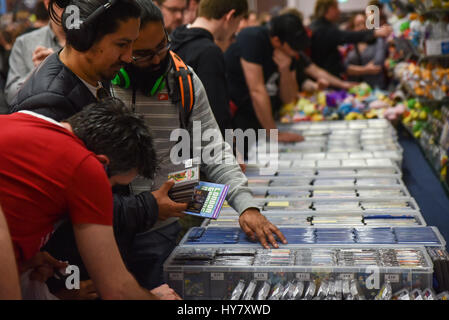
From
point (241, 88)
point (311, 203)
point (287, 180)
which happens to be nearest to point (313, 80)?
point (241, 88)

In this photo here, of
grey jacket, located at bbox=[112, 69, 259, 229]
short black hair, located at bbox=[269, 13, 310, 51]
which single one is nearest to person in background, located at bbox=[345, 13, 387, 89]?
short black hair, located at bbox=[269, 13, 310, 51]

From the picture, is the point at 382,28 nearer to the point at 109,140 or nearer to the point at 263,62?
the point at 263,62

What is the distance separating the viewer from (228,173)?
97.2 inches

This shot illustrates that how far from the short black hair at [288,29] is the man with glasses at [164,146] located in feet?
8.64

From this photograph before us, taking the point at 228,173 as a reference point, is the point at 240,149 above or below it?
below

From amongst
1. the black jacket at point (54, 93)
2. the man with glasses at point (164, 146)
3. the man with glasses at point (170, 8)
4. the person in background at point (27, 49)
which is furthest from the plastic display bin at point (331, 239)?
the man with glasses at point (170, 8)

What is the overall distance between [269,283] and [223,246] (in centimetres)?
34

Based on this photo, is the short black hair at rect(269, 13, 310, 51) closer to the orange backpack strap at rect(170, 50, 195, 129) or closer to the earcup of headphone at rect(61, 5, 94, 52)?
the orange backpack strap at rect(170, 50, 195, 129)

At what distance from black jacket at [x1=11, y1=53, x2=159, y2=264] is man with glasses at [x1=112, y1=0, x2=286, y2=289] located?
0.25 metres

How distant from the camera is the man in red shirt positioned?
55.6 inches

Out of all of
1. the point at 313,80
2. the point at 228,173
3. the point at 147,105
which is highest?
the point at 147,105

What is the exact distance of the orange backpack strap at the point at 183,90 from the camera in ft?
7.64

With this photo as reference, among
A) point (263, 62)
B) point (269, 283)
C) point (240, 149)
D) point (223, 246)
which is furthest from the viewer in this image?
point (263, 62)

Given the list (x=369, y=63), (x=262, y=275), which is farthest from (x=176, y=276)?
(x=369, y=63)
